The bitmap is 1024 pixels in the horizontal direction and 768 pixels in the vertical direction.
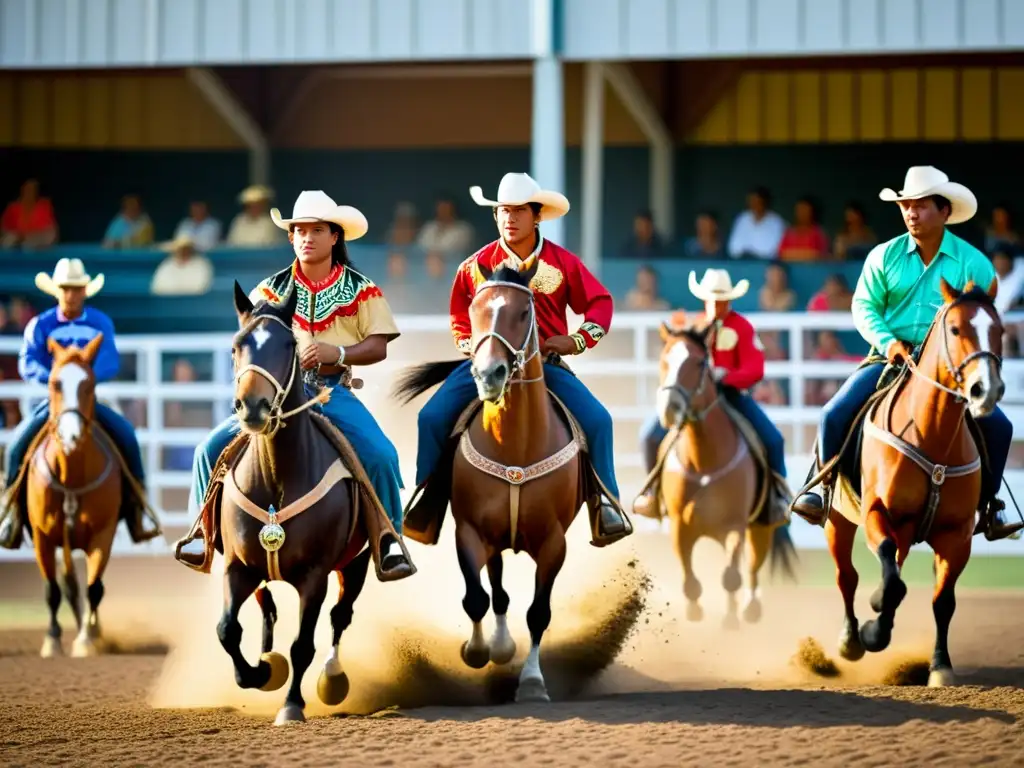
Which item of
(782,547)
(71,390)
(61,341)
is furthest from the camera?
(782,547)

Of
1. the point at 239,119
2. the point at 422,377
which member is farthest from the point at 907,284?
the point at 239,119

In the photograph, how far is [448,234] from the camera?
1870 centimetres

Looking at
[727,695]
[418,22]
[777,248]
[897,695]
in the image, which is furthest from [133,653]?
[777,248]

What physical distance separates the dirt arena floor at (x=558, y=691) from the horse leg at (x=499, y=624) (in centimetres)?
20

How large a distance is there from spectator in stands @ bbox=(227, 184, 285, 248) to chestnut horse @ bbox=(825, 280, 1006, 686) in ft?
37.6

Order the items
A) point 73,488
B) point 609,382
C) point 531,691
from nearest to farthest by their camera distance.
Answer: point 531,691 → point 73,488 → point 609,382

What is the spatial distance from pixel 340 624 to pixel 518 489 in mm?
1063

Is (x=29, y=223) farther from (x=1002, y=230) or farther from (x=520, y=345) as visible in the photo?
(x=520, y=345)

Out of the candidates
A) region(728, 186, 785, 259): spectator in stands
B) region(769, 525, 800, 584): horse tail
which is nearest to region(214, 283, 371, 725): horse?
region(769, 525, 800, 584): horse tail

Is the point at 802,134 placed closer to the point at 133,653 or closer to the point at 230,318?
the point at 230,318

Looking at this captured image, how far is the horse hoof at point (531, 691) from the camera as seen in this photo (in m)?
7.91

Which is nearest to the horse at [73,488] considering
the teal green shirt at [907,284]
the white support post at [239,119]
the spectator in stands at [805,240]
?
the teal green shirt at [907,284]

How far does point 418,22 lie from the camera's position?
1609 centimetres

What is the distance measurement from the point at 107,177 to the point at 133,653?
Answer: 12756mm
